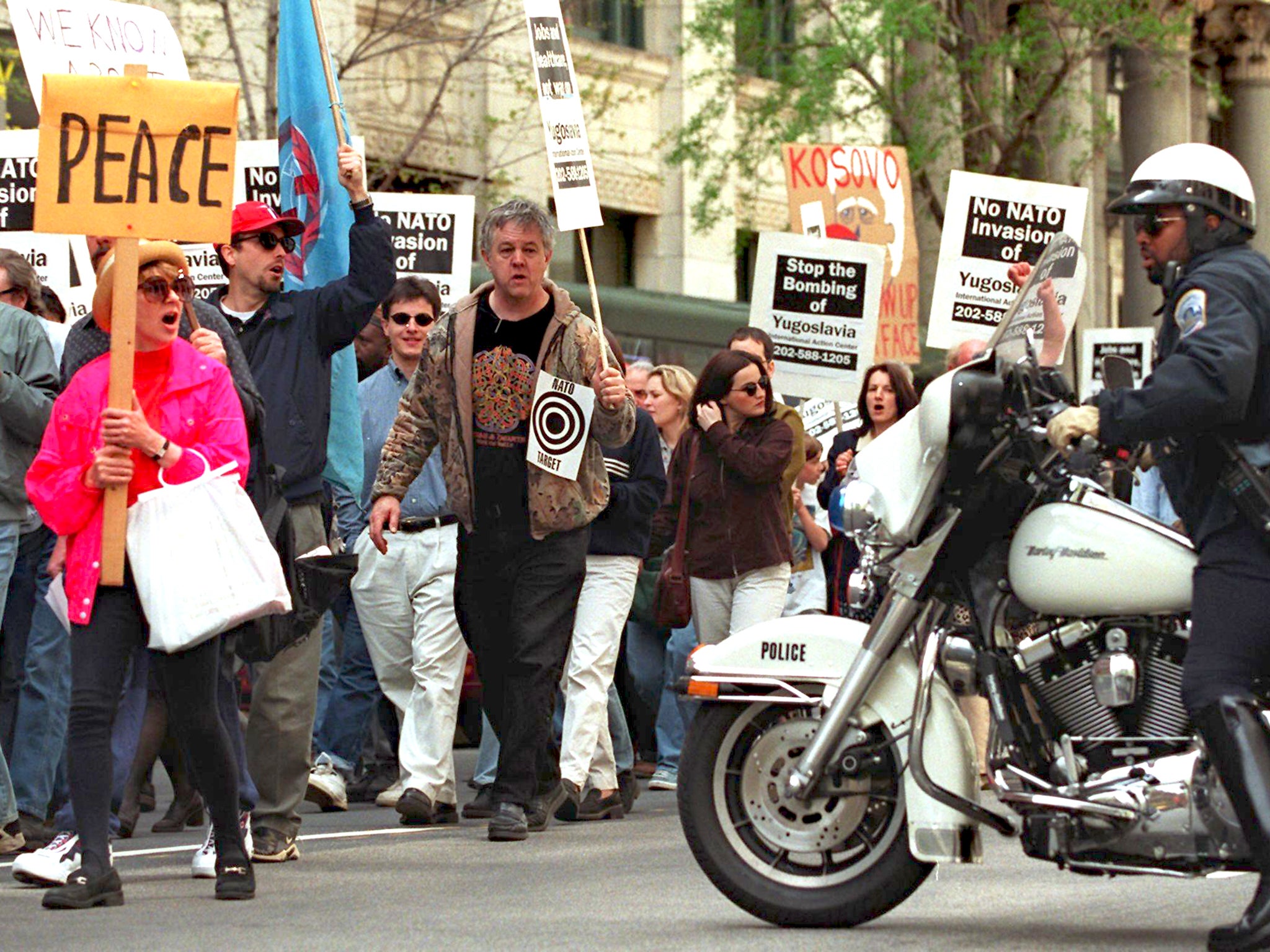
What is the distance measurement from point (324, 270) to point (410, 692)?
6.02 ft

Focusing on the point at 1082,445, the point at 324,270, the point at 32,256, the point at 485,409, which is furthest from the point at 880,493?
the point at 32,256

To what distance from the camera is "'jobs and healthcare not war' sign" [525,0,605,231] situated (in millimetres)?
10516

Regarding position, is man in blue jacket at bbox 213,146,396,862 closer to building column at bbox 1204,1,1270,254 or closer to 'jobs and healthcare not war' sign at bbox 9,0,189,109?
'jobs and healthcare not war' sign at bbox 9,0,189,109

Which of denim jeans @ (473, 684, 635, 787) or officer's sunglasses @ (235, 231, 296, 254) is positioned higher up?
officer's sunglasses @ (235, 231, 296, 254)

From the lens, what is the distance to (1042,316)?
251 inches

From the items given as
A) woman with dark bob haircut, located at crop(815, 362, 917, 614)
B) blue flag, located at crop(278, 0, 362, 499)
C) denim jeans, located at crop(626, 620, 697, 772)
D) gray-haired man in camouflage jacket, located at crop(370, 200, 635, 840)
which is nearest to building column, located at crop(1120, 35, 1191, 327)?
woman with dark bob haircut, located at crop(815, 362, 917, 614)

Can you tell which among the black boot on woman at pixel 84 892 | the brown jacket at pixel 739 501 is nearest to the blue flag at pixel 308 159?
the brown jacket at pixel 739 501

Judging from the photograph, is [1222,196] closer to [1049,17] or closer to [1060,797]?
[1060,797]

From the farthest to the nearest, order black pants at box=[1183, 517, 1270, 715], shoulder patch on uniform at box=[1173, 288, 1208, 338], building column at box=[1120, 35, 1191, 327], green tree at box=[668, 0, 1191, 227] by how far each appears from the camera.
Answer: building column at box=[1120, 35, 1191, 327]
green tree at box=[668, 0, 1191, 227]
shoulder patch on uniform at box=[1173, 288, 1208, 338]
black pants at box=[1183, 517, 1270, 715]

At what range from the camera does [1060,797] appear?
6.16 m

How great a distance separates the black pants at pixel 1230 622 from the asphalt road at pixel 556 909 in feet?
2.17

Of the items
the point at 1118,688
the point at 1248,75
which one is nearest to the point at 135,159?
the point at 1118,688

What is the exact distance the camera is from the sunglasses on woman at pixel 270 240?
28.9 ft

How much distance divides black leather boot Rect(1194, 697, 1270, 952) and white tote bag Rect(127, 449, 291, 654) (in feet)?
8.85
